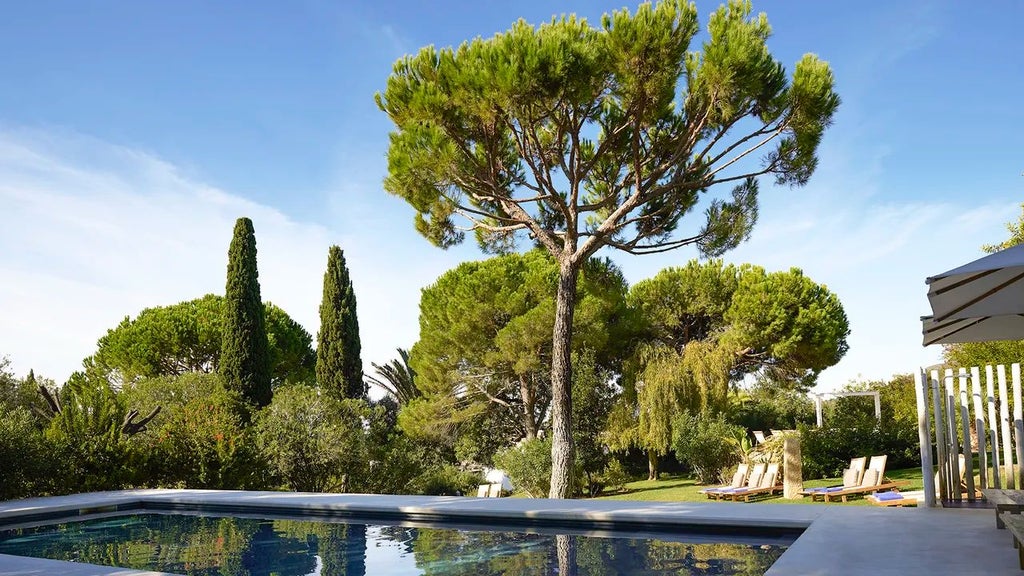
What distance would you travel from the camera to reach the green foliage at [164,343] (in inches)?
1140

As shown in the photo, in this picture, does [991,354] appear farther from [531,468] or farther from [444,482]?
[444,482]

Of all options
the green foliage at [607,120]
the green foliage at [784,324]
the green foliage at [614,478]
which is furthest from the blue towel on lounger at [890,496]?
the green foliage at [784,324]

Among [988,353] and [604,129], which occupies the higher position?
[604,129]

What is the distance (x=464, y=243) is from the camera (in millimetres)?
15969

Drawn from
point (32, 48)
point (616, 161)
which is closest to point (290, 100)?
point (32, 48)

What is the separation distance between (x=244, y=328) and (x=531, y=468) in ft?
26.7

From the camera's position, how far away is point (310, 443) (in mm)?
14602

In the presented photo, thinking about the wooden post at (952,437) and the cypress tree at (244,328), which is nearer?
the wooden post at (952,437)

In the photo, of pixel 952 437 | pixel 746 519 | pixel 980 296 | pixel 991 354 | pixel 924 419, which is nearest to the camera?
pixel 980 296

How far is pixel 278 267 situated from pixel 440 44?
945cm

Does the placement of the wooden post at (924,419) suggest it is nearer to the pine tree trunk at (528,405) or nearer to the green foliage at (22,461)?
the green foliage at (22,461)

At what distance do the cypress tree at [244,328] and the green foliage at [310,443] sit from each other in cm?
397

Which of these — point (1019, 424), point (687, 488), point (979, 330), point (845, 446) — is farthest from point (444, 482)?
point (1019, 424)

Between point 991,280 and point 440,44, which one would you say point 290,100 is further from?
point 991,280
